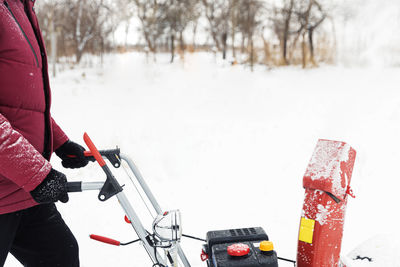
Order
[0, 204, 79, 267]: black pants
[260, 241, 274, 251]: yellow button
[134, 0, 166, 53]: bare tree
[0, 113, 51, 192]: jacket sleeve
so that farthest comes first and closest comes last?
[134, 0, 166, 53]: bare tree
[260, 241, 274, 251]: yellow button
[0, 204, 79, 267]: black pants
[0, 113, 51, 192]: jacket sleeve

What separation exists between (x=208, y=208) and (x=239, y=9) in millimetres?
6528

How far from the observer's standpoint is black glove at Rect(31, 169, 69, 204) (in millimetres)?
1188

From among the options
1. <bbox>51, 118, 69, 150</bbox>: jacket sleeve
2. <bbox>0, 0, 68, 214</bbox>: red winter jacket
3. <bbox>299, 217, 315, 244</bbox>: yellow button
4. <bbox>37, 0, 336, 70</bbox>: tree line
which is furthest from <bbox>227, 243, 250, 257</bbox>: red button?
<bbox>37, 0, 336, 70</bbox>: tree line

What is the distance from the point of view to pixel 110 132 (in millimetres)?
4973

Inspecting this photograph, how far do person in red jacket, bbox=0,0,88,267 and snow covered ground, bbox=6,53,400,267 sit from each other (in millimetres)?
1251

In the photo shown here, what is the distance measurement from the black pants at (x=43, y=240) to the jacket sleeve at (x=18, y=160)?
0.99 ft

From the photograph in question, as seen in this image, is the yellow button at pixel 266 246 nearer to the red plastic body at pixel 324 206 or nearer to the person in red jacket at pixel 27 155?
the red plastic body at pixel 324 206

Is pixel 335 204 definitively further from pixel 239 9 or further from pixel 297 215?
pixel 239 9

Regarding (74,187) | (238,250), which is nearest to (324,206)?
(238,250)

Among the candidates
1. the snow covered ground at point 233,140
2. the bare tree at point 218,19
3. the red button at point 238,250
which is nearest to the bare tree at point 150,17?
the bare tree at point 218,19

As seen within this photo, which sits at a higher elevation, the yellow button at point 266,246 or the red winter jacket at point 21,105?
the red winter jacket at point 21,105

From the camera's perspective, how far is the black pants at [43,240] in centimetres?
143

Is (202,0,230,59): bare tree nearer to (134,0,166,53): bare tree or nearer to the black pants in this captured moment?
(134,0,166,53): bare tree

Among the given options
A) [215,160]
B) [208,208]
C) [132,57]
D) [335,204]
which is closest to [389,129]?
[215,160]
